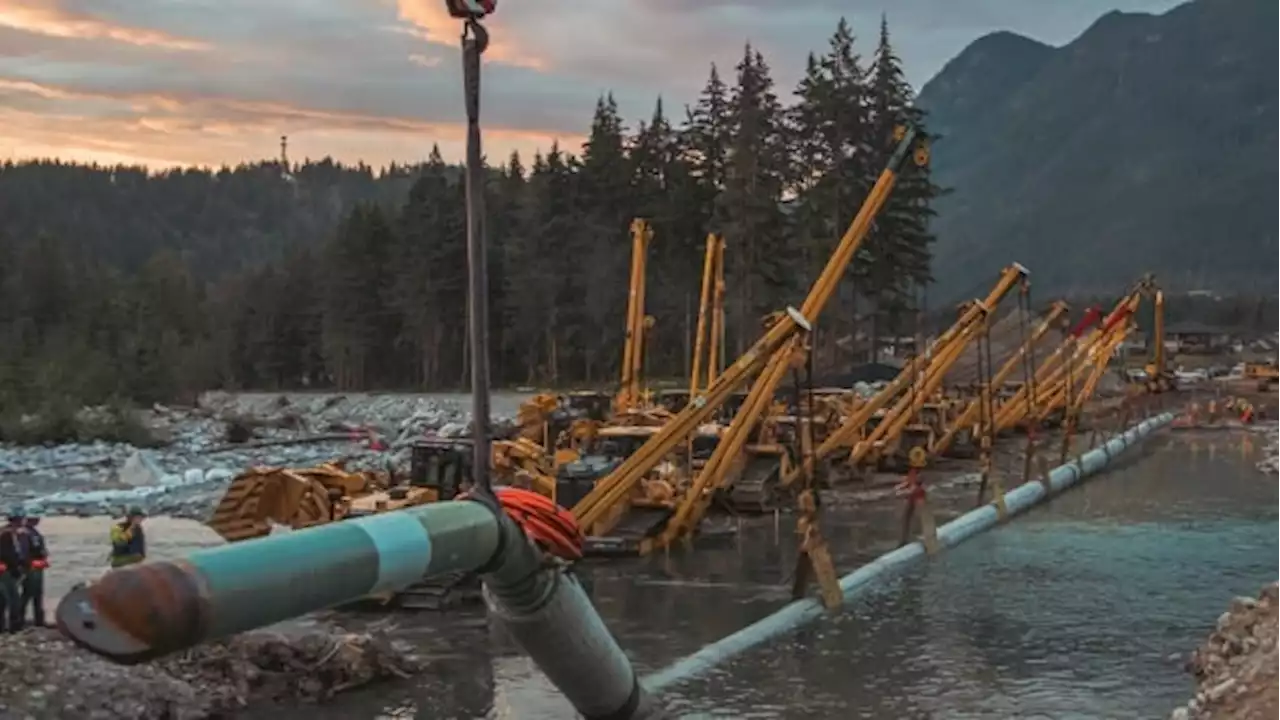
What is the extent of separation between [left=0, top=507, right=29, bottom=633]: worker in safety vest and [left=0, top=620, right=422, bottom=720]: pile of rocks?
140 centimetres

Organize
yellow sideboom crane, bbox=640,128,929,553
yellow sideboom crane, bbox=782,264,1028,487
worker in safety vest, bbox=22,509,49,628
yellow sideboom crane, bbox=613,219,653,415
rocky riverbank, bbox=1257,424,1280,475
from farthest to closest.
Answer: rocky riverbank, bbox=1257,424,1280,475, yellow sideboom crane, bbox=782,264,1028,487, yellow sideboom crane, bbox=613,219,653,415, yellow sideboom crane, bbox=640,128,929,553, worker in safety vest, bbox=22,509,49,628

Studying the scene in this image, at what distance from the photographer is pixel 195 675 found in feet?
54.4

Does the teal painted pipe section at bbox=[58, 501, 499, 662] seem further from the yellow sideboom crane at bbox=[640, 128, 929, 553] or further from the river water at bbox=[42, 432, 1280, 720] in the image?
the yellow sideboom crane at bbox=[640, 128, 929, 553]

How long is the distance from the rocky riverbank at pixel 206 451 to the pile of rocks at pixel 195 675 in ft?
70.6

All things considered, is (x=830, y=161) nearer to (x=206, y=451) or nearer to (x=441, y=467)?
(x=206, y=451)

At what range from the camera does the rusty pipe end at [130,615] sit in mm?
6711

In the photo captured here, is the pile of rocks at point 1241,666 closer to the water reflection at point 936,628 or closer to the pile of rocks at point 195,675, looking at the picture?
the water reflection at point 936,628

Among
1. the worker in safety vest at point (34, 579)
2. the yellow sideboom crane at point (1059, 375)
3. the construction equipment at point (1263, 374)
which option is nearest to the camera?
the worker in safety vest at point (34, 579)

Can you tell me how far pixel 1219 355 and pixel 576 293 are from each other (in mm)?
67691

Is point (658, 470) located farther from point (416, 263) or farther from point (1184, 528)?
point (416, 263)

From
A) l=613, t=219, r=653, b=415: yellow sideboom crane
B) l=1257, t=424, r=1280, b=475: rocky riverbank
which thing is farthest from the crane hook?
l=1257, t=424, r=1280, b=475: rocky riverbank

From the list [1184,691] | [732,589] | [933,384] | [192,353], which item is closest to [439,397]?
[192,353]

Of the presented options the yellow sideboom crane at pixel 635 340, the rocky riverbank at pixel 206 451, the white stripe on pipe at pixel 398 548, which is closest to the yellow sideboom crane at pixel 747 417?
the yellow sideboom crane at pixel 635 340

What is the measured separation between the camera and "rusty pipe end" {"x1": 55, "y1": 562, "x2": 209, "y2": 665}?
6.71 metres
